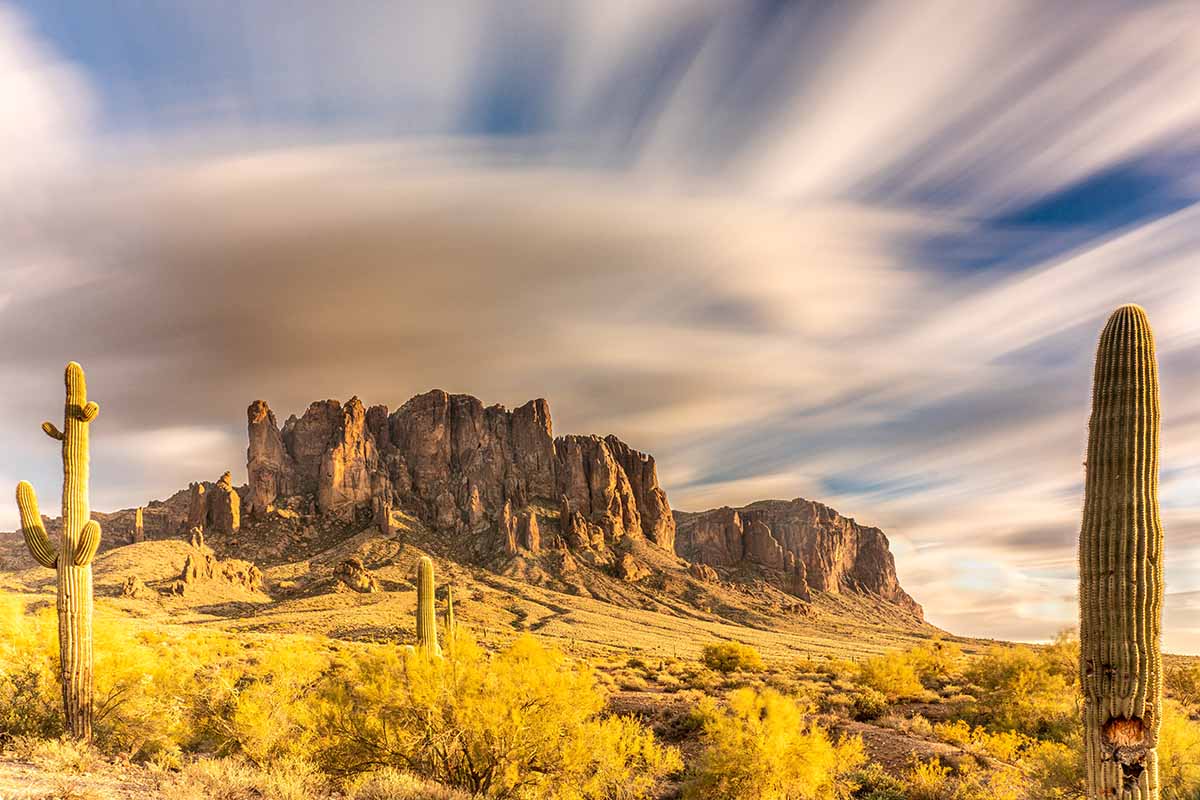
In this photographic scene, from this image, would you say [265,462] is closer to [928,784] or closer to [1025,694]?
[1025,694]

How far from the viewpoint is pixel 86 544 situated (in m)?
15.5

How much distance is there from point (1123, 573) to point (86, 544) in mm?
18389

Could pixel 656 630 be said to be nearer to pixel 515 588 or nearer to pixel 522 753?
pixel 515 588

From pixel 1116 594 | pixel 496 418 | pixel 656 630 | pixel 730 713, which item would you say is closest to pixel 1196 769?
pixel 1116 594

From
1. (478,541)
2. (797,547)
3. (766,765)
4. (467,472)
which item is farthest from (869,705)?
(797,547)

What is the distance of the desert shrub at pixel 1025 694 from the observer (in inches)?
864

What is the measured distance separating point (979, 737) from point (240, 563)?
89.3 metres

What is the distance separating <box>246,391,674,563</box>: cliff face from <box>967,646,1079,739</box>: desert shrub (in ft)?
312

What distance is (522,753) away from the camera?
12.7 m

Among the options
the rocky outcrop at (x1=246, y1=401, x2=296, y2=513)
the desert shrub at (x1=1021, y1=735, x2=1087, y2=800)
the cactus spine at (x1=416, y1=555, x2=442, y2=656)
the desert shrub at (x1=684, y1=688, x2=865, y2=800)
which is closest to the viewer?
the desert shrub at (x1=684, y1=688, x2=865, y2=800)

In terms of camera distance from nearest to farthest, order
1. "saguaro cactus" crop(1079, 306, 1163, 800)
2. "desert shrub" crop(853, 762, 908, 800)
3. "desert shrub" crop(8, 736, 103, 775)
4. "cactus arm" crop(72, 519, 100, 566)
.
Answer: "saguaro cactus" crop(1079, 306, 1163, 800)
"desert shrub" crop(8, 736, 103, 775)
"desert shrub" crop(853, 762, 908, 800)
"cactus arm" crop(72, 519, 100, 566)

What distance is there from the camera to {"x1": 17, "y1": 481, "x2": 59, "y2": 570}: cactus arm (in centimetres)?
1602

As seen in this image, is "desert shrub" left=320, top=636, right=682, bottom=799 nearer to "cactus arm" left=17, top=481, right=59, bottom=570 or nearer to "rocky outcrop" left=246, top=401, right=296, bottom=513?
"cactus arm" left=17, top=481, right=59, bottom=570

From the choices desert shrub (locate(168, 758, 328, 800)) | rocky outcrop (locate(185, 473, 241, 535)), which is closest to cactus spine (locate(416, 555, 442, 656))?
desert shrub (locate(168, 758, 328, 800))
